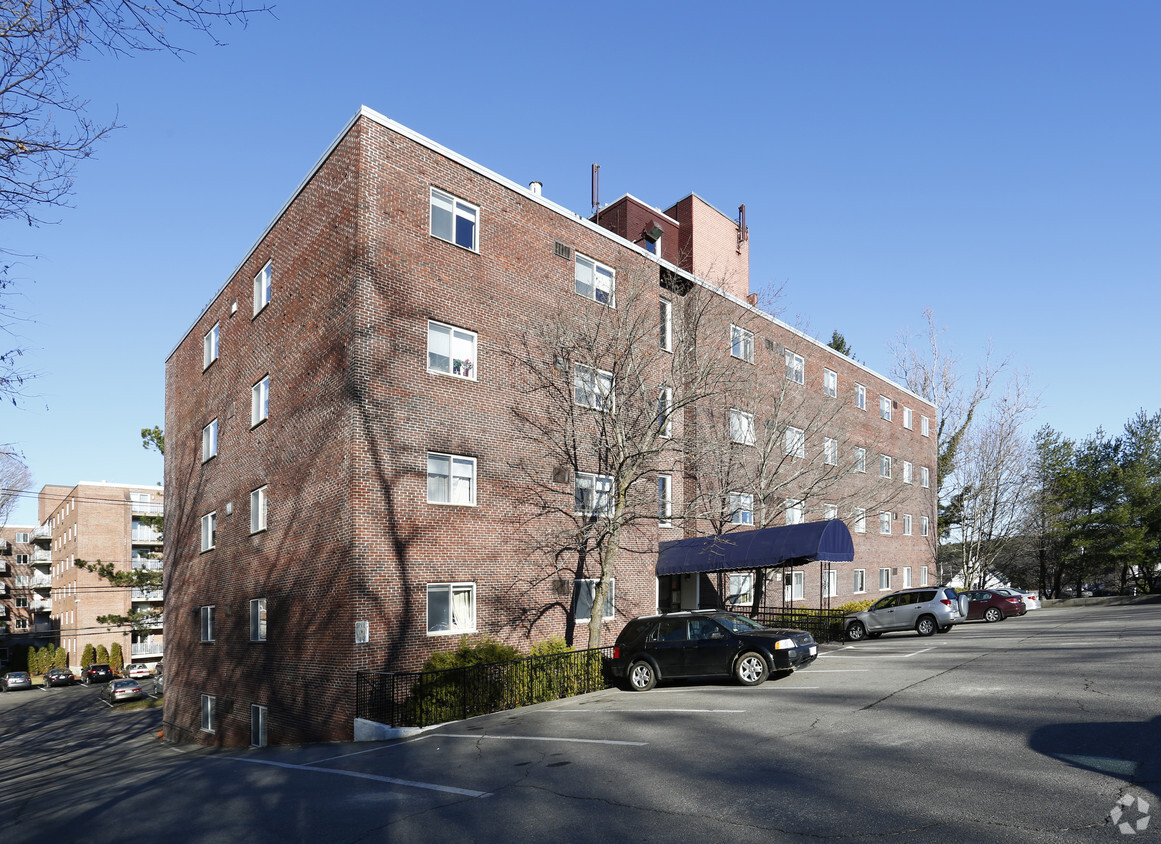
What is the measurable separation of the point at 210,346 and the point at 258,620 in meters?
11.3

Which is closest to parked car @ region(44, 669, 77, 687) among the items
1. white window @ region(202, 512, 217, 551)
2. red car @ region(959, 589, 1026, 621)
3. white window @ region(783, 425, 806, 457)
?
white window @ region(202, 512, 217, 551)

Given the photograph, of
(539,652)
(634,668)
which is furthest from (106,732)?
(634,668)

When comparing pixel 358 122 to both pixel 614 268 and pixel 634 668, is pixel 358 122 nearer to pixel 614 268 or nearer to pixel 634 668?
pixel 614 268

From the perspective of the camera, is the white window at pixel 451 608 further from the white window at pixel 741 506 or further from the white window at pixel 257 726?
the white window at pixel 741 506

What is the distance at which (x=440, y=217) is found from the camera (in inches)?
792

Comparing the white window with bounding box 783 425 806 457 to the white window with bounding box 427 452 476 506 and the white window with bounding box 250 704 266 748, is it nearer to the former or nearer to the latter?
the white window with bounding box 427 452 476 506

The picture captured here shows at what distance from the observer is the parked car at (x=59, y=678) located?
2525 inches

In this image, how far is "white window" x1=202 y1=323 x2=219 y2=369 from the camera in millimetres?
28016

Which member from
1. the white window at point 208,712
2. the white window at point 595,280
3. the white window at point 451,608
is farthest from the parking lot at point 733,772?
the white window at point 595,280

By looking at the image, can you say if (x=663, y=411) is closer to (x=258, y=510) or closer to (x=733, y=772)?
(x=258, y=510)

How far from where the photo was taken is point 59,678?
2532 inches

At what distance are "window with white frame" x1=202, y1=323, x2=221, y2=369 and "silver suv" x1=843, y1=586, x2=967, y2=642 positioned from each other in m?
23.7

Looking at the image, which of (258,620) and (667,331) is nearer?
(258,620)

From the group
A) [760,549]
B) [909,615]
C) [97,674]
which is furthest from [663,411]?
[97,674]
